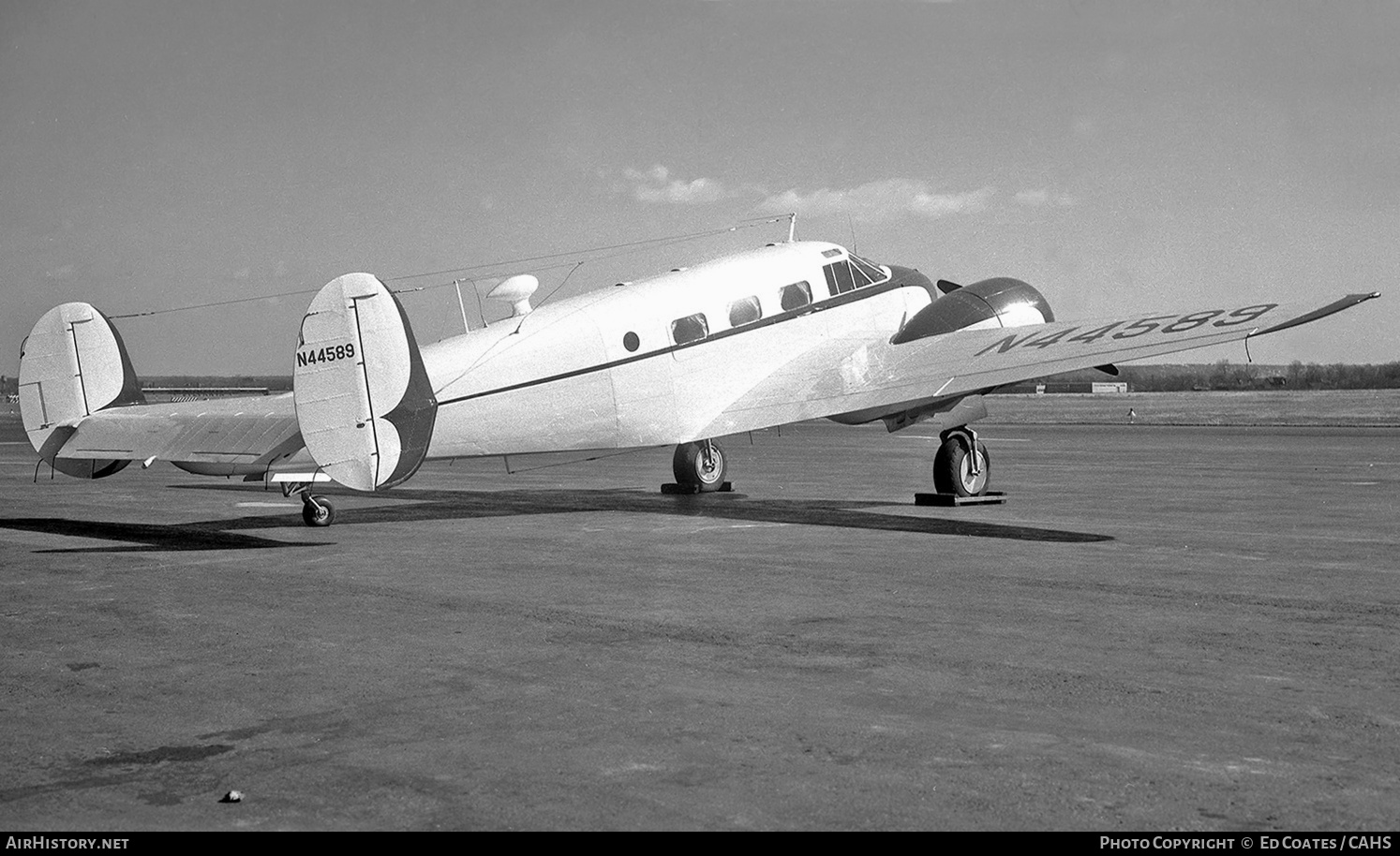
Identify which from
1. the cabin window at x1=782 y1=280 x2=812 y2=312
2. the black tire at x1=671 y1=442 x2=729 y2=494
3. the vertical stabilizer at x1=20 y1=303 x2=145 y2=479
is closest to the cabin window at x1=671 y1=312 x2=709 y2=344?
the cabin window at x1=782 y1=280 x2=812 y2=312

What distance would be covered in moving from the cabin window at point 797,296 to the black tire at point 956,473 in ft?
10.7

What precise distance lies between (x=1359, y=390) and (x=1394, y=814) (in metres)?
101

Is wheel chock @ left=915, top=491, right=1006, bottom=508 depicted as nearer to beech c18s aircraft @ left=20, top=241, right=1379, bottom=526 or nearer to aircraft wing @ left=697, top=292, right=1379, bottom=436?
beech c18s aircraft @ left=20, top=241, right=1379, bottom=526

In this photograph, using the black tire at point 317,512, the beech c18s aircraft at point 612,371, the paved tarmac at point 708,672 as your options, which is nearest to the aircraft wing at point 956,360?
the beech c18s aircraft at point 612,371

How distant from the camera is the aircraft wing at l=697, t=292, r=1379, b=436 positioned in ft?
54.4

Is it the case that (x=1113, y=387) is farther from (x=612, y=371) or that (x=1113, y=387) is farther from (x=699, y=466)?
(x=612, y=371)

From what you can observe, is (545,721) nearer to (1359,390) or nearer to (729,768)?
(729,768)

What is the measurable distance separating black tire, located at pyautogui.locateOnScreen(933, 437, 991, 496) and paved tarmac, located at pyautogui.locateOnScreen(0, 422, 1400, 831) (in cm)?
181

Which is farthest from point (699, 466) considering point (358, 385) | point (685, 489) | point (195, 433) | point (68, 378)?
point (68, 378)

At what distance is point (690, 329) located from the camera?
19641 mm

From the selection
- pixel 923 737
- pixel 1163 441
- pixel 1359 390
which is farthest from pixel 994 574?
pixel 1359 390

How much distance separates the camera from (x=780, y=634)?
382 inches
